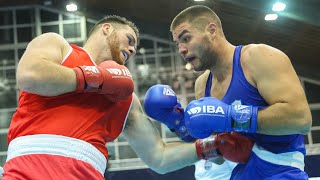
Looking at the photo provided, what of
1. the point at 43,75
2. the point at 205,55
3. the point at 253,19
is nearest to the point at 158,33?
the point at 253,19

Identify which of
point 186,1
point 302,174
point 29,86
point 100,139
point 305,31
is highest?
point 186,1

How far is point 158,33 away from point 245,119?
374 inches

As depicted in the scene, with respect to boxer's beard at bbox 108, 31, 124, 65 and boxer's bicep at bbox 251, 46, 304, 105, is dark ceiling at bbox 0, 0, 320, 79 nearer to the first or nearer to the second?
boxer's beard at bbox 108, 31, 124, 65

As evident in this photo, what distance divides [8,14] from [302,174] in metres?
10.7

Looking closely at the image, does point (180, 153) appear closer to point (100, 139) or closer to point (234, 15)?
point (100, 139)

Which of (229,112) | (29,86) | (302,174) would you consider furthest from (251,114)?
(29,86)

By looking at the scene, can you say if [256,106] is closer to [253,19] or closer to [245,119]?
[245,119]

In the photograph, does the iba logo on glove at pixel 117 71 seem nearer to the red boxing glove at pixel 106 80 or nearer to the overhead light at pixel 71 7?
the red boxing glove at pixel 106 80

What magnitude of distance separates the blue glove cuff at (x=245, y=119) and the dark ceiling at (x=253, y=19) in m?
7.34

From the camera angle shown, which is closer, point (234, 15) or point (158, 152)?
point (158, 152)

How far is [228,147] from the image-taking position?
7.00 ft

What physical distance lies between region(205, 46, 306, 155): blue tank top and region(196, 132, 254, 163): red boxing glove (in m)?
0.05

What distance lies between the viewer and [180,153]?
2.42 meters

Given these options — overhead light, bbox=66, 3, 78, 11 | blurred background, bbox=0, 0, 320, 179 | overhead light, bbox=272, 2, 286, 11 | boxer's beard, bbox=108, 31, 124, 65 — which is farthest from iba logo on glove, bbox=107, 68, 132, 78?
overhead light, bbox=66, 3, 78, 11
